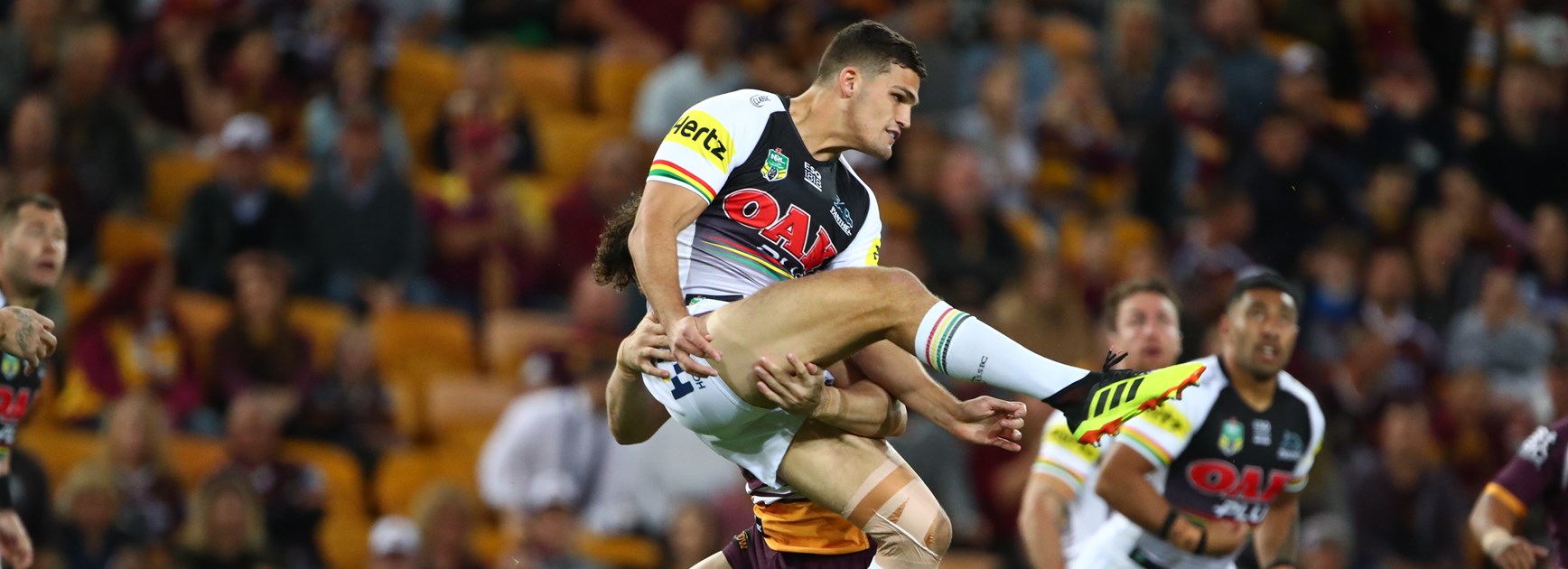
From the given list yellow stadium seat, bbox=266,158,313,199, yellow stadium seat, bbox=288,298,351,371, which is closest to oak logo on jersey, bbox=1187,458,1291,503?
yellow stadium seat, bbox=288,298,351,371

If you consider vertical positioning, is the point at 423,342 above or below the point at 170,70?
below

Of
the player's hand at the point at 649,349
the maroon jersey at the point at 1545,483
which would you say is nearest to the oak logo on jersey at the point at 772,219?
the player's hand at the point at 649,349

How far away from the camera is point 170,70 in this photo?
1330 cm

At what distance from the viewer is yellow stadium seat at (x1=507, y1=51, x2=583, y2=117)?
1477 cm

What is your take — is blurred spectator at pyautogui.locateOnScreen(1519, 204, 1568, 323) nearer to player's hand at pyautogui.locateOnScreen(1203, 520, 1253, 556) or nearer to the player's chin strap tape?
player's hand at pyautogui.locateOnScreen(1203, 520, 1253, 556)

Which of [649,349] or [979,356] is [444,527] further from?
[979,356]

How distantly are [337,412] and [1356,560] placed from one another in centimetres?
642

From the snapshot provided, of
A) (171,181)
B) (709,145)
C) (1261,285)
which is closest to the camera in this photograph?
(709,145)

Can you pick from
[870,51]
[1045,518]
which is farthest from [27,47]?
[870,51]

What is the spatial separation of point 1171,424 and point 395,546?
4.85 m

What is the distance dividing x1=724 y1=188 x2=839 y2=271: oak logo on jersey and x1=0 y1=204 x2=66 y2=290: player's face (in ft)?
8.94

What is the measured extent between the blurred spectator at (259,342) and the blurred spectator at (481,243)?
135 centimetres

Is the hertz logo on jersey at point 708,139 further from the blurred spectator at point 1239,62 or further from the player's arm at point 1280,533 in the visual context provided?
the blurred spectator at point 1239,62

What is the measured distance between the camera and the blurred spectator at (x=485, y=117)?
1327 centimetres
